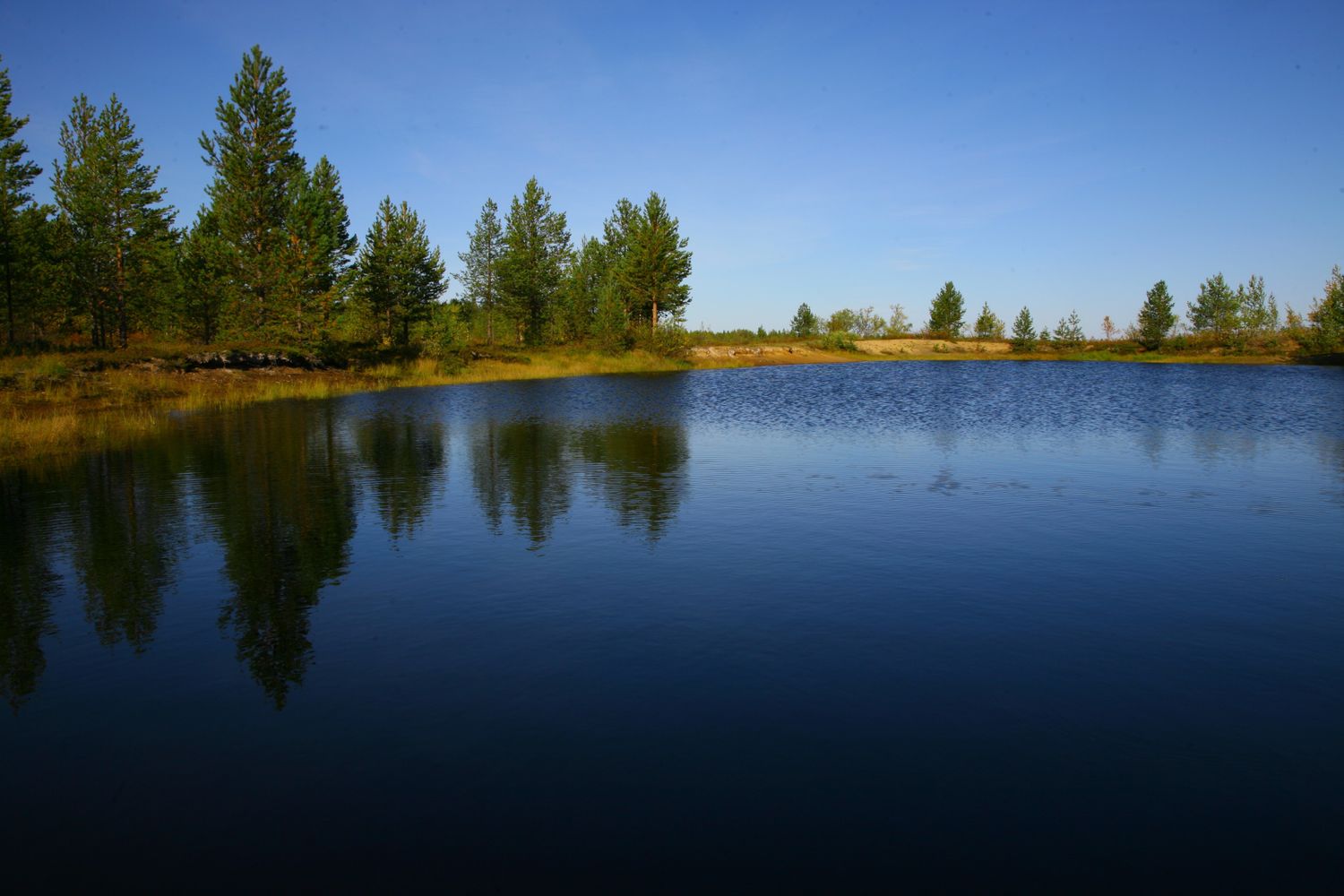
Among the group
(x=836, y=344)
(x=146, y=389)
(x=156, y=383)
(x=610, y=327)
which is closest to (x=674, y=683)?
(x=146, y=389)

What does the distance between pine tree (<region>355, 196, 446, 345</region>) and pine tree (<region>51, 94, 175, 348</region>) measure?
1470cm

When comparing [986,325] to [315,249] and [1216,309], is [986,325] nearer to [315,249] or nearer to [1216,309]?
[1216,309]

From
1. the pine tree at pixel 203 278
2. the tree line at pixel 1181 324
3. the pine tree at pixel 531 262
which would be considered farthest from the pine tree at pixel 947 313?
the pine tree at pixel 203 278

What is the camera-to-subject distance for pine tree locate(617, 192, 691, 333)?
87.4m

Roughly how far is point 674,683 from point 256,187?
58972mm

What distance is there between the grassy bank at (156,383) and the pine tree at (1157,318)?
19.3 metres

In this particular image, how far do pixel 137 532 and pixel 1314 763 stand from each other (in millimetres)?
16656

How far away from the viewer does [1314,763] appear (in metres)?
6.40

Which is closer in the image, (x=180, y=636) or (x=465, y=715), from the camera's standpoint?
(x=465, y=715)

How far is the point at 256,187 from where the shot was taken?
2169 inches

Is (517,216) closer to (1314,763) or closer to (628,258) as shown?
(628,258)

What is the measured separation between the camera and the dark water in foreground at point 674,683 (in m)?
5.37

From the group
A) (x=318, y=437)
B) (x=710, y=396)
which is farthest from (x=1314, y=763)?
(x=710, y=396)

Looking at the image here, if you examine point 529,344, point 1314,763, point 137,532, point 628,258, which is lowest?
point 1314,763
